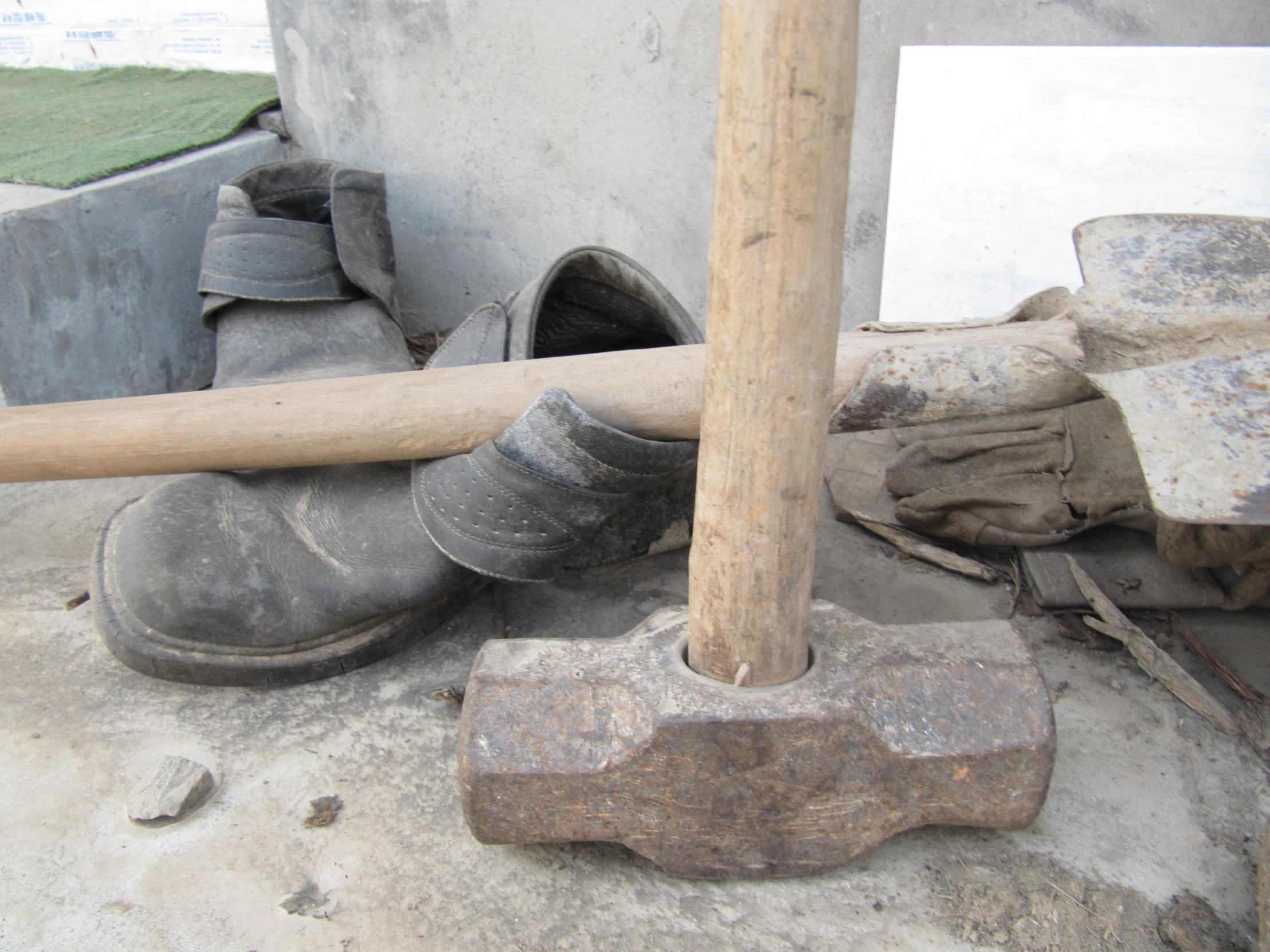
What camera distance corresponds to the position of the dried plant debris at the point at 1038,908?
3.99ft

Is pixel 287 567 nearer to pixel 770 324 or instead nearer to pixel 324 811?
pixel 324 811

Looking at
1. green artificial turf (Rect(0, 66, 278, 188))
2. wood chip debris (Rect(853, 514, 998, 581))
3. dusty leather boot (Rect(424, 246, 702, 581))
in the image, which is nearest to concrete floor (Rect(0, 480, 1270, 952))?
wood chip debris (Rect(853, 514, 998, 581))

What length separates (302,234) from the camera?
2191mm

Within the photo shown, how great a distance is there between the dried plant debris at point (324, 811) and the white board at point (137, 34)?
2558mm

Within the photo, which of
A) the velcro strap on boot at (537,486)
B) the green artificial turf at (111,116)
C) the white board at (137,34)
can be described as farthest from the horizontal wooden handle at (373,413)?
the white board at (137,34)

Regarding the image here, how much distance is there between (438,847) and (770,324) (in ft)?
2.84

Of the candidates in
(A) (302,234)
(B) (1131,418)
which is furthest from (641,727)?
(A) (302,234)

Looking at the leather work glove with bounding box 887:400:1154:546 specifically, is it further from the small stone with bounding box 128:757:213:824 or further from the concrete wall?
the small stone with bounding box 128:757:213:824

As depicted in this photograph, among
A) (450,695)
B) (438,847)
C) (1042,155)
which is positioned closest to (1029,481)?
(1042,155)

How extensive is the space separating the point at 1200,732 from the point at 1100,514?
49 centimetres

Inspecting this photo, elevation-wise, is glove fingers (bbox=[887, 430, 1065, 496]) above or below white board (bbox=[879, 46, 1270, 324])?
below

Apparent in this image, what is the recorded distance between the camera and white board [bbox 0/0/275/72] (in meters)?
3.11

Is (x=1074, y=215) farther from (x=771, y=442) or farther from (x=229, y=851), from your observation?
(x=229, y=851)

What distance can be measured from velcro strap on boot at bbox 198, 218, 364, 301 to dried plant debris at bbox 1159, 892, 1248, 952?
1.96 meters
